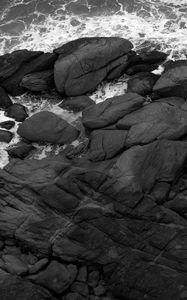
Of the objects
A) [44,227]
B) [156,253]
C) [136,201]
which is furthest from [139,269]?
[44,227]

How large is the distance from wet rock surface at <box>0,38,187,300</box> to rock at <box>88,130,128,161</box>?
2.2 inches

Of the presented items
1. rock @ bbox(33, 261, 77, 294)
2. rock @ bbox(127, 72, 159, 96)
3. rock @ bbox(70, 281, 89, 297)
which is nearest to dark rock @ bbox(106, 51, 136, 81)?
rock @ bbox(127, 72, 159, 96)

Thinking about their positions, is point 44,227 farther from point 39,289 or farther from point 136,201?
point 136,201

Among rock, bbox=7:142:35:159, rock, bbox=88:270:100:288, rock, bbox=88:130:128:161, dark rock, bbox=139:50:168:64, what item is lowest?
rock, bbox=88:270:100:288

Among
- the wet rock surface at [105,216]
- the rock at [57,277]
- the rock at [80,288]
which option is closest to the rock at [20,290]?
the wet rock surface at [105,216]

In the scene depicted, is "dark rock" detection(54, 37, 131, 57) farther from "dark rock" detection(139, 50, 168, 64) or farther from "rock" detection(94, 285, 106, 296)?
"rock" detection(94, 285, 106, 296)

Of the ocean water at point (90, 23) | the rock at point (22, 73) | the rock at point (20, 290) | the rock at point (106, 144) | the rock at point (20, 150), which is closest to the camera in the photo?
the rock at point (20, 290)

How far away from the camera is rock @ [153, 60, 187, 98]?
28.0m

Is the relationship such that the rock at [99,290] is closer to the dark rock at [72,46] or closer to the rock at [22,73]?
the rock at [22,73]

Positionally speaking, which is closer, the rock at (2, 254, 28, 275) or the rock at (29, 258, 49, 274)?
the rock at (2, 254, 28, 275)

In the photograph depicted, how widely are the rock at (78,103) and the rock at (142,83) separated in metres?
2.59

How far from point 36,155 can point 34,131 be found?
1427 millimetres

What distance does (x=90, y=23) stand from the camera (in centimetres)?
3656

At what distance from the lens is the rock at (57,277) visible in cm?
2086
